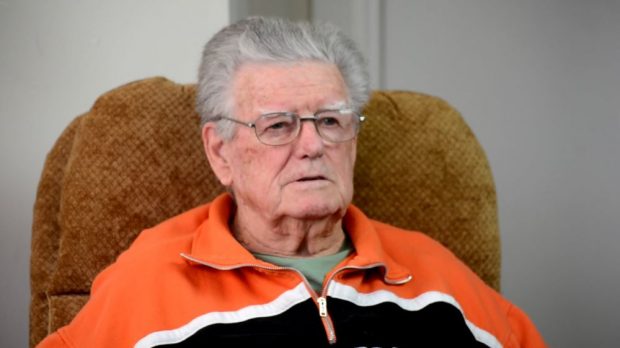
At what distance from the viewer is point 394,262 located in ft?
5.08

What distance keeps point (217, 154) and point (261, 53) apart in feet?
0.79

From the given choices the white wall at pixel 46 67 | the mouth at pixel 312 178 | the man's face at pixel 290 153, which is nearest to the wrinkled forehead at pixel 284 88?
the man's face at pixel 290 153

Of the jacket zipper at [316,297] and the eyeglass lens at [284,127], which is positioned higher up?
the eyeglass lens at [284,127]

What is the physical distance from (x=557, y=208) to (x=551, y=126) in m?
0.27

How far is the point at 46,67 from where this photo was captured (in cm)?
211

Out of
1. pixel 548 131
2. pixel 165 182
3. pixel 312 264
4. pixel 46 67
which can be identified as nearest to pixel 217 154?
pixel 165 182

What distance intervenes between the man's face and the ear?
0.05m

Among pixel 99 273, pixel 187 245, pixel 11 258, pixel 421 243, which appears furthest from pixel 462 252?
pixel 11 258

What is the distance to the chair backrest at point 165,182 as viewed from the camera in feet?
5.32

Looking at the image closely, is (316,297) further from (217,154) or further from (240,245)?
(217,154)

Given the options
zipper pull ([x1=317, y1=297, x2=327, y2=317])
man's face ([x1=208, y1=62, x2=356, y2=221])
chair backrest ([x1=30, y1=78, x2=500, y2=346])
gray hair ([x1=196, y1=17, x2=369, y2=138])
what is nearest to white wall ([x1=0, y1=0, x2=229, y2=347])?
chair backrest ([x1=30, y1=78, x2=500, y2=346])

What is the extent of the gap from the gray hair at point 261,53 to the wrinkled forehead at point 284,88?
16mm

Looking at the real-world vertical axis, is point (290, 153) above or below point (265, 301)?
above

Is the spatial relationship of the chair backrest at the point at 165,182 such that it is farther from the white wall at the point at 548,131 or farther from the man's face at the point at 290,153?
the white wall at the point at 548,131
